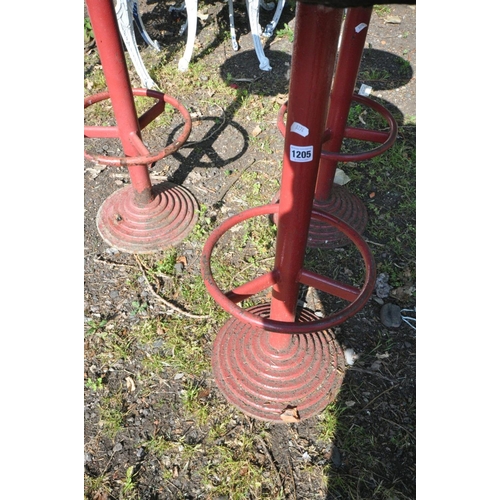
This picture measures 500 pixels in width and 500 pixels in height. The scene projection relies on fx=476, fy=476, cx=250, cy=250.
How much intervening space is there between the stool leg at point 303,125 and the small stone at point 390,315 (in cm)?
77

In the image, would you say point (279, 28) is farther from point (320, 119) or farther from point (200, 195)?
point (320, 119)

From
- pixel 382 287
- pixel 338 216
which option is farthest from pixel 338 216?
pixel 382 287

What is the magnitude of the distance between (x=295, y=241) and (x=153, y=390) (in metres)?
1.05

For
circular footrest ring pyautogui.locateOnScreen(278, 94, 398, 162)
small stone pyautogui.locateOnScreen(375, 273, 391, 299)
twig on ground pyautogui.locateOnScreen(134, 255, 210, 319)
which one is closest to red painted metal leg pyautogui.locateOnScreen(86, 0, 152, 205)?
twig on ground pyautogui.locateOnScreen(134, 255, 210, 319)

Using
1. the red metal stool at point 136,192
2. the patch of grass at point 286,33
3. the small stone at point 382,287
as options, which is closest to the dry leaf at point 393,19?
the patch of grass at point 286,33

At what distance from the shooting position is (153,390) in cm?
223

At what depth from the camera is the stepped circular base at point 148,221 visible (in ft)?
9.24

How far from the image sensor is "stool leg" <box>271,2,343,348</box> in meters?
1.24

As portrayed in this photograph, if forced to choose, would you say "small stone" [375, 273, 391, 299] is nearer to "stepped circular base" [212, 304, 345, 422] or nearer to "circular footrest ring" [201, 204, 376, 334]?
"stepped circular base" [212, 304, 345, 422]

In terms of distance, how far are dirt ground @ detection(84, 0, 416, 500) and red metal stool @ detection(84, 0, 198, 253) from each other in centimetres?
9

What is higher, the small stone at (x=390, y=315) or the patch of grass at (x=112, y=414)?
the small stone at (x=390, y=315)

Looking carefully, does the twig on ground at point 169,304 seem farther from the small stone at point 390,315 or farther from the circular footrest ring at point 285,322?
the small stone at point 390,315

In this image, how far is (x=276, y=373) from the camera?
222 cm

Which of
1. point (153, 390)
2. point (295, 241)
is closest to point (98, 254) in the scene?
point (153, 390)
